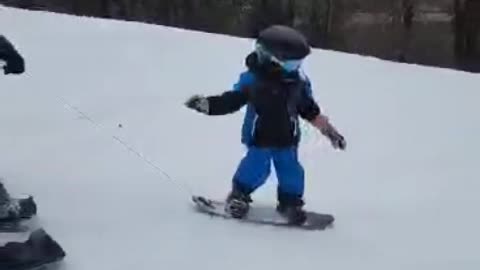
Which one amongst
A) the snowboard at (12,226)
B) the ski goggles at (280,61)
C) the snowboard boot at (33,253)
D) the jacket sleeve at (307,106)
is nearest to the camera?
the snowboard boot at (33,253)

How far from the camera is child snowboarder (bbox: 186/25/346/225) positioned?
2680mm

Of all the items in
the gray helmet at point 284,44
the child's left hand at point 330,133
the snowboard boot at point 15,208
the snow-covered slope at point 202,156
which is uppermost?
the gray helmet at point 284,44

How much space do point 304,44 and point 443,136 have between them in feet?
3.91

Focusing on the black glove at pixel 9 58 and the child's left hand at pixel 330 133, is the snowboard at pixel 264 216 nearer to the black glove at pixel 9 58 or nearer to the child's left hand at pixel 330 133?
the child's left hand at pixel 330 133

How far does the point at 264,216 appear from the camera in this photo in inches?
112

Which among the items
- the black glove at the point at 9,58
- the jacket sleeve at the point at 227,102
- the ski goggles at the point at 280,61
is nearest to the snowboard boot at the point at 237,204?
the jacket sleeve at the point at 227,102

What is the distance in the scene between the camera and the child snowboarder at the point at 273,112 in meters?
2.68

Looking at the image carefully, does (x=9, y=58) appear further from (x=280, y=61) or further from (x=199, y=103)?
(x=280, y=61)

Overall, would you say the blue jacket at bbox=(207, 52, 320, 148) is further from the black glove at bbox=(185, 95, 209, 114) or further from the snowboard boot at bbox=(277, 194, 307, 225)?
the snowboard boot at bbox=(277, 194, 307, 225)

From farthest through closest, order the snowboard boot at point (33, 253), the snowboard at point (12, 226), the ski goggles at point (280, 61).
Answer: the ski goggles at point (280, 61) < the snowboard at point (12, 226) < the snowboard boot at point (33, 253)

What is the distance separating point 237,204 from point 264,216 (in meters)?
0.09

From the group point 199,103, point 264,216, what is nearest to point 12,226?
point 199,103

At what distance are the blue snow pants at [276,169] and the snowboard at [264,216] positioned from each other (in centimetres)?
8

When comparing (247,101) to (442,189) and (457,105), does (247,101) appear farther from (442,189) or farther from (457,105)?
(457,105)
